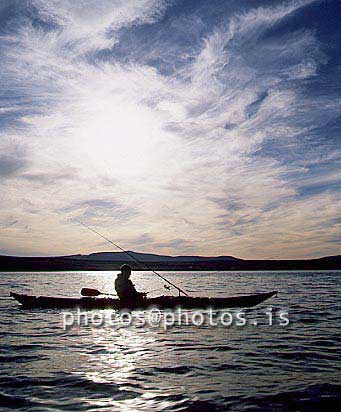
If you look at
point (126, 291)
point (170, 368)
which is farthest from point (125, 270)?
point (170, 368)

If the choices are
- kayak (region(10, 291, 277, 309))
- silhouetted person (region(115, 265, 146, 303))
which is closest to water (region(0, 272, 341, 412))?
silhouetted person (region(115, 265, 146, 303))

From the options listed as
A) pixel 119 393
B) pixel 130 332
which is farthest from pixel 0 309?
pixel 119 393

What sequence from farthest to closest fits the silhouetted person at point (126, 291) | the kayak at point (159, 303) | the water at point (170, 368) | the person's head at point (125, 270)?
the kayak at point (159, 303) → the silhouetted person at point (126, 291) → the person's head at point (125, 270) → the water at point (170, 368)

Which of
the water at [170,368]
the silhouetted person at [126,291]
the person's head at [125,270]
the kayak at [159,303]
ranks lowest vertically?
the water at [170,368]

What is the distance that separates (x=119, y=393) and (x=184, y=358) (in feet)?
13.9

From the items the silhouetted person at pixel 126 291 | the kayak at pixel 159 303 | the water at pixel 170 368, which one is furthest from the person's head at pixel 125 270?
the water at pixel 170 368

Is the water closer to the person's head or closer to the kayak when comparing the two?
the person's head

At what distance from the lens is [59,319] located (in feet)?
75.9

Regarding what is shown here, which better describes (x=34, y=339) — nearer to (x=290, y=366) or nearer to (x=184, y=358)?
(x=184, y=358)

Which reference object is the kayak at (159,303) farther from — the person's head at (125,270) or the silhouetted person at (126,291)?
the person's head at (125,270)

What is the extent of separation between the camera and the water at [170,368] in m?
9.12

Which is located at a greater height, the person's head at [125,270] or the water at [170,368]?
the person's head at [125,270]

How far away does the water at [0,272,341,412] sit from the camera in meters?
9.12

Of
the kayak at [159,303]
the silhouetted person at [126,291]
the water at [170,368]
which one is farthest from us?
the kayak at [159,303]
